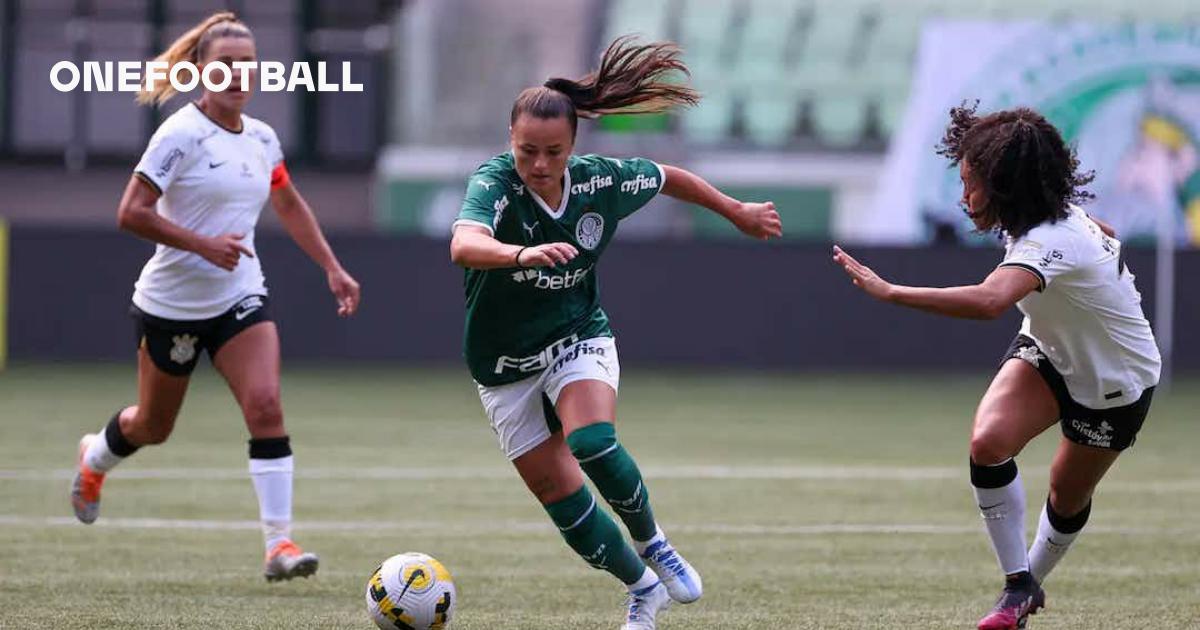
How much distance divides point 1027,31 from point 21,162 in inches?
566

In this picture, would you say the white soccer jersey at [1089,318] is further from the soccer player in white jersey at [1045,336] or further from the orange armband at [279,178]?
the orange armband at [279,178]

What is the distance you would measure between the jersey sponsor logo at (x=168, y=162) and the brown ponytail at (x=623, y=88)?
211 centimetres

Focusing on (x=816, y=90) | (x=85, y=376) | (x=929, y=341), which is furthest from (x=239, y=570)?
(x=816, y=90)

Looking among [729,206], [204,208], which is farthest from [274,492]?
[729,206]

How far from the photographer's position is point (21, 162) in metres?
28.6

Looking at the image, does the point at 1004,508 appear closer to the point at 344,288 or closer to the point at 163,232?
the point at 344,288

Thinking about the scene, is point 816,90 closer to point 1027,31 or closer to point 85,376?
point 1027,31

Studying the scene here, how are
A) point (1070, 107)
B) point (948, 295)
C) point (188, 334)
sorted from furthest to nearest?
1. point (1070, 107)
2. point (188, 334)
3. point (948, 295)

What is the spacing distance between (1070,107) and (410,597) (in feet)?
65.4

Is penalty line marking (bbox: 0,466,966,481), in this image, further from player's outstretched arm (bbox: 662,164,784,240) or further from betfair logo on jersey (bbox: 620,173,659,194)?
betfair logo on jersey (bbox: 620,173,659,194)

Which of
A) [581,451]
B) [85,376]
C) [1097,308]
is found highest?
[1097,308]

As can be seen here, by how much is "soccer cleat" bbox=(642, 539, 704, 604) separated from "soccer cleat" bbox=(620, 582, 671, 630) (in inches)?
2.4

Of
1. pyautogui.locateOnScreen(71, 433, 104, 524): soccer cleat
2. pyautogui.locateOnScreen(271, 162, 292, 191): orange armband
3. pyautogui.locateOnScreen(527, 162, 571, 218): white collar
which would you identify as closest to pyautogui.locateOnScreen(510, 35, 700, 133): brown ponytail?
pyautogui.locateOnScreen(527, 162, 571, 218): white collar

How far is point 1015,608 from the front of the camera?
6.84m
